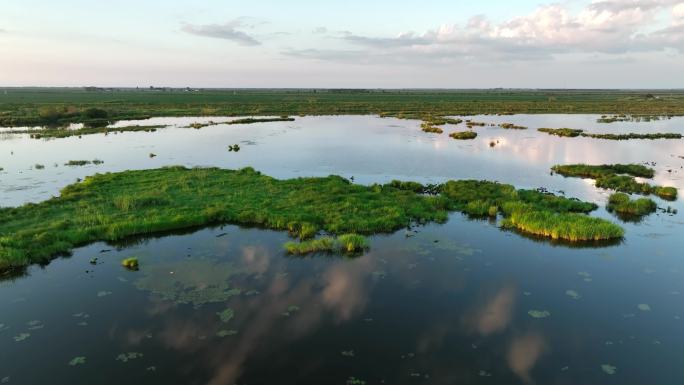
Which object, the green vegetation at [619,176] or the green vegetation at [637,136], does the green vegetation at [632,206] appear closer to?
the green vegetation at [619,176]

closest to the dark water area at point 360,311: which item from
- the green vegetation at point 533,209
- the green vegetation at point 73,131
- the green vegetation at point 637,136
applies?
the green vegetation at point 533,209

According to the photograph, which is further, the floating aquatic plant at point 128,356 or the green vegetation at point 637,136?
the green vegetation at point 637,136

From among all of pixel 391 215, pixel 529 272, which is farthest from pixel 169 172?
pixel 529 272

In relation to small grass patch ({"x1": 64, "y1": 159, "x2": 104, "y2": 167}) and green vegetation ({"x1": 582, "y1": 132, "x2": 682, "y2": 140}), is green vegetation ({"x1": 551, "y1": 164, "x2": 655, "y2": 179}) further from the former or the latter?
small grass patch ({"x1": 64, "y1": 159, "x2": 104, "y2": 167})

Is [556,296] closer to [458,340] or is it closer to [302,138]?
[458,340]

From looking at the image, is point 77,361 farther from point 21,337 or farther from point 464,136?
point 464,136

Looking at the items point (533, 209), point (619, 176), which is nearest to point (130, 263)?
point (533, 209)

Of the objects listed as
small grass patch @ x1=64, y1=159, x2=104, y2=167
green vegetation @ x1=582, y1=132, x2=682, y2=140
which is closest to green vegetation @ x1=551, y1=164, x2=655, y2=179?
green vegetation @ x1=582, y1=132, x2=682, y2=140
